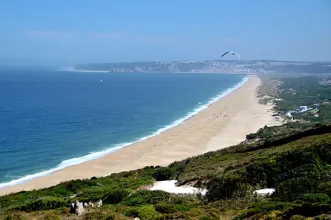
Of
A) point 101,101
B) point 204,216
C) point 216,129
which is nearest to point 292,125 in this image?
point 216,129

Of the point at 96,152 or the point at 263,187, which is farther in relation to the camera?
the point at 96,152

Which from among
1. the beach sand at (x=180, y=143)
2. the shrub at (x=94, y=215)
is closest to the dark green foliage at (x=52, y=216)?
the shrub at (x=94, y=215)

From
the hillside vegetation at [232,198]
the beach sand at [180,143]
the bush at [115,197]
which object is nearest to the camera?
the hillside vegetation at [232,198]

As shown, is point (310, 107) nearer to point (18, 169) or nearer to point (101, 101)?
point (101, 101)

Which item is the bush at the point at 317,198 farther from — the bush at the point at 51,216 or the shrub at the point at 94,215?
the bush at the point at 51,216

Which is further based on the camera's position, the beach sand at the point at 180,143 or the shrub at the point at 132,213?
the beach sand at the point at 180,143
